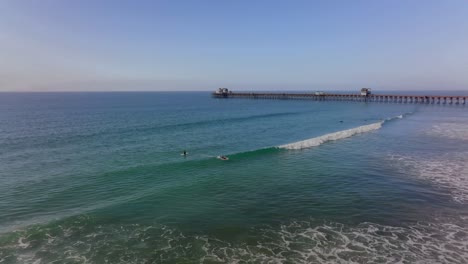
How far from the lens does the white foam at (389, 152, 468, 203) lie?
886 inches

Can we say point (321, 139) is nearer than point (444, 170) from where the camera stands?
No

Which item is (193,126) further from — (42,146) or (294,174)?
(294,174)

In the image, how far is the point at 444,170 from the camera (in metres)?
27.3

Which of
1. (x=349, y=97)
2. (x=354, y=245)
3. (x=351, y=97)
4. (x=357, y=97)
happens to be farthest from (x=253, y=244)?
(x=349, y=97)

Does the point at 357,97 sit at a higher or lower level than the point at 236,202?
higher

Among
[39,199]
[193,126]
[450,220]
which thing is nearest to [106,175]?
[39,199]

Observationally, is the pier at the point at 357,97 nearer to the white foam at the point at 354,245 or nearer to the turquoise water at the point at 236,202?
the turquoise water at the point at 236,202

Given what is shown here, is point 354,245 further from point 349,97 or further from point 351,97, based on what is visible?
point 349,97

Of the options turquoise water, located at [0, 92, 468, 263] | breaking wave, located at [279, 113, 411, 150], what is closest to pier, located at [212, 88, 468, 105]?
breaking wave, located at [279, 113, 411, 150]

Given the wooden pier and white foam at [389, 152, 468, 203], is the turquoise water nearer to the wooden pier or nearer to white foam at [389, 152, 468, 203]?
white foam at [389, 152, 468, 203]

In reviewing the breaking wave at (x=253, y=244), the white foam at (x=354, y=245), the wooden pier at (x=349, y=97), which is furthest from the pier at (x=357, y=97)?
the breaking wave at (x=253, y=244)

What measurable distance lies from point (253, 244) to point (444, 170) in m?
21.5

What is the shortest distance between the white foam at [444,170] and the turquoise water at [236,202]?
147 millimetres

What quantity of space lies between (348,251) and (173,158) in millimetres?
22983
